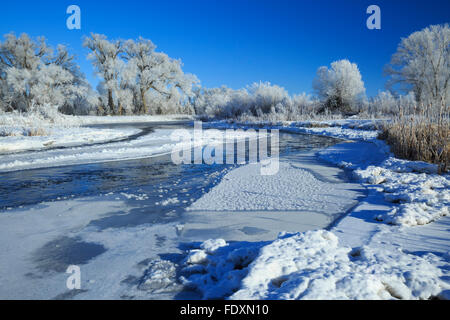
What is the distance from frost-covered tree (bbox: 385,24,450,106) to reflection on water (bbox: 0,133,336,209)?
1725 cm

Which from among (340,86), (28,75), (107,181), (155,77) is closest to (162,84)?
(155,77)

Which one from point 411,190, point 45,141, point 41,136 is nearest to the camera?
point 411,190

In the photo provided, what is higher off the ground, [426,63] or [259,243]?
[426,63]

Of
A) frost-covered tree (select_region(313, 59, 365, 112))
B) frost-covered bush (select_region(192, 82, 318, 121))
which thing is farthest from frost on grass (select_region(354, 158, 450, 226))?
frost-covered tree (select_region(313, 59, 365, 112))

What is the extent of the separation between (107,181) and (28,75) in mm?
26821

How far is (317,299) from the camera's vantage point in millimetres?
1290

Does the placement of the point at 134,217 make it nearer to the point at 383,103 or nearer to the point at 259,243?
the point at 259,243

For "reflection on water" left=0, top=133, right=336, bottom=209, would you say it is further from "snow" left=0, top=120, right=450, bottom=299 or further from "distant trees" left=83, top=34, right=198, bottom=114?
"distant trees" left=83, top=34, right=198, bottom=114

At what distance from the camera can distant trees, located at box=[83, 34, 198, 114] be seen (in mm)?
30031

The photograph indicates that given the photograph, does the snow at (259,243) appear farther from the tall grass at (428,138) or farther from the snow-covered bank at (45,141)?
the snow-covered bank at (45,141)

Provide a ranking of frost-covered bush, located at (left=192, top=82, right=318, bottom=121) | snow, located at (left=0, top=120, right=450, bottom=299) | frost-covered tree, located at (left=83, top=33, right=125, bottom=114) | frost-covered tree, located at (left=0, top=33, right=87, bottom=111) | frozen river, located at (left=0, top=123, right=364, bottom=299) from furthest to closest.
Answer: frost-covered tree, located at (left=83, top=33, right=125, bottom=114) → frost-covered tree, located at (left=0, top=33, right=87, bottom=111) → frost-covered bush, located at (left=192, top=82, right=318, bottom=121) → frozen river, located at (left=0, top=123, right=364, bottom=299) → snow, located at (left=0, top=120, right=450, bottom=299)

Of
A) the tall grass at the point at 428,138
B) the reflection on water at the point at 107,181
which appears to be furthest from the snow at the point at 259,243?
the tall grass at the point at 428,138

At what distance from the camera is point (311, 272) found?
1513mm
